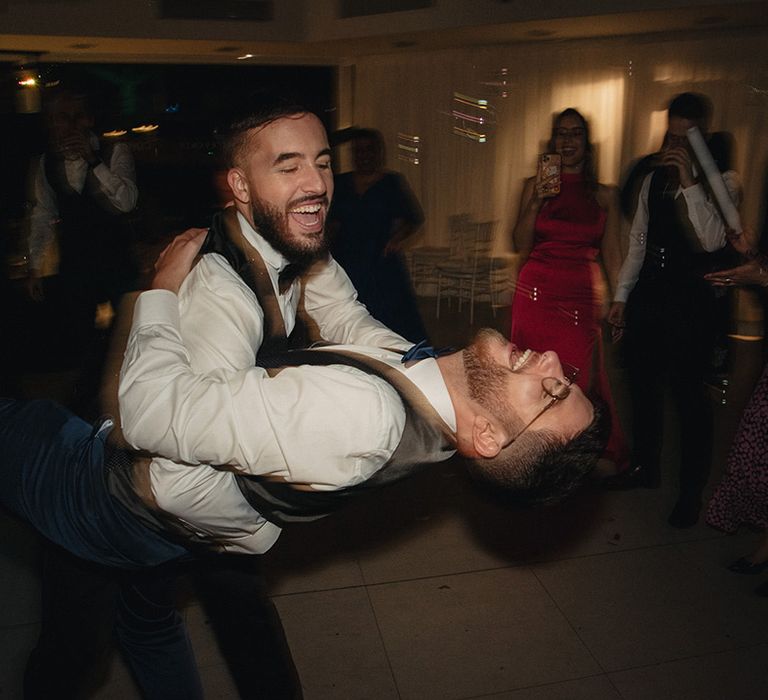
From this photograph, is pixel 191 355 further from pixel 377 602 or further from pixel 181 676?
pixel 377 602

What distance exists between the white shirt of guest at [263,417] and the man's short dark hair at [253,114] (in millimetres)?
516

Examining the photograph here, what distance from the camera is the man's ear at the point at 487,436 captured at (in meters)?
1.30

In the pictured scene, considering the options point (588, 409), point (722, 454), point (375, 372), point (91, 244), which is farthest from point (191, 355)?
point (722, 454)

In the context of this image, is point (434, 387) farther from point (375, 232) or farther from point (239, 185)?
point (375, 232)

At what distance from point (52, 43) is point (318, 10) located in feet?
8.54

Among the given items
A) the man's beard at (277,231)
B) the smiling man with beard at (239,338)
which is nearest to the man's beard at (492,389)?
the smiling man with beard at (239,338)

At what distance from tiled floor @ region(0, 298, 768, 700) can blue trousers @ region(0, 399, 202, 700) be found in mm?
474

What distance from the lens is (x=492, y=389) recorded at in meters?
1.32

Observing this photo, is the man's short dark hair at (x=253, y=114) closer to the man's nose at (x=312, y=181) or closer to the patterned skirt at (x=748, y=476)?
the man's nose at (x=312, y=181)

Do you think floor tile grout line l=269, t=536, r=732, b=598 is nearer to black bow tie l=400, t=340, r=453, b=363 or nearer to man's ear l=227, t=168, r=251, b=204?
Answer: black bow tie l=400, t=340, r=453, b=363

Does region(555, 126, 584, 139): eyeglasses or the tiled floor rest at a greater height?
region(555, 126, 584, 139): eyeglasses

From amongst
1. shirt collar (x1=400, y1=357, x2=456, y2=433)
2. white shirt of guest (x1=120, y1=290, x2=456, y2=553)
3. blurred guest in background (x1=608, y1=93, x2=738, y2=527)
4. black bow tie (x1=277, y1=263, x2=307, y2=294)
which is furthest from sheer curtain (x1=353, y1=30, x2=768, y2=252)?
white shirt of guest (x1=120, y1=290, x2=456, y2=553)

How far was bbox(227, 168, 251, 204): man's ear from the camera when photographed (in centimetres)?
156

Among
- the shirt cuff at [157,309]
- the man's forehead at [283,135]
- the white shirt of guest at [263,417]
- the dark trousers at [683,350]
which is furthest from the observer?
the dark trousers at [683,350]
